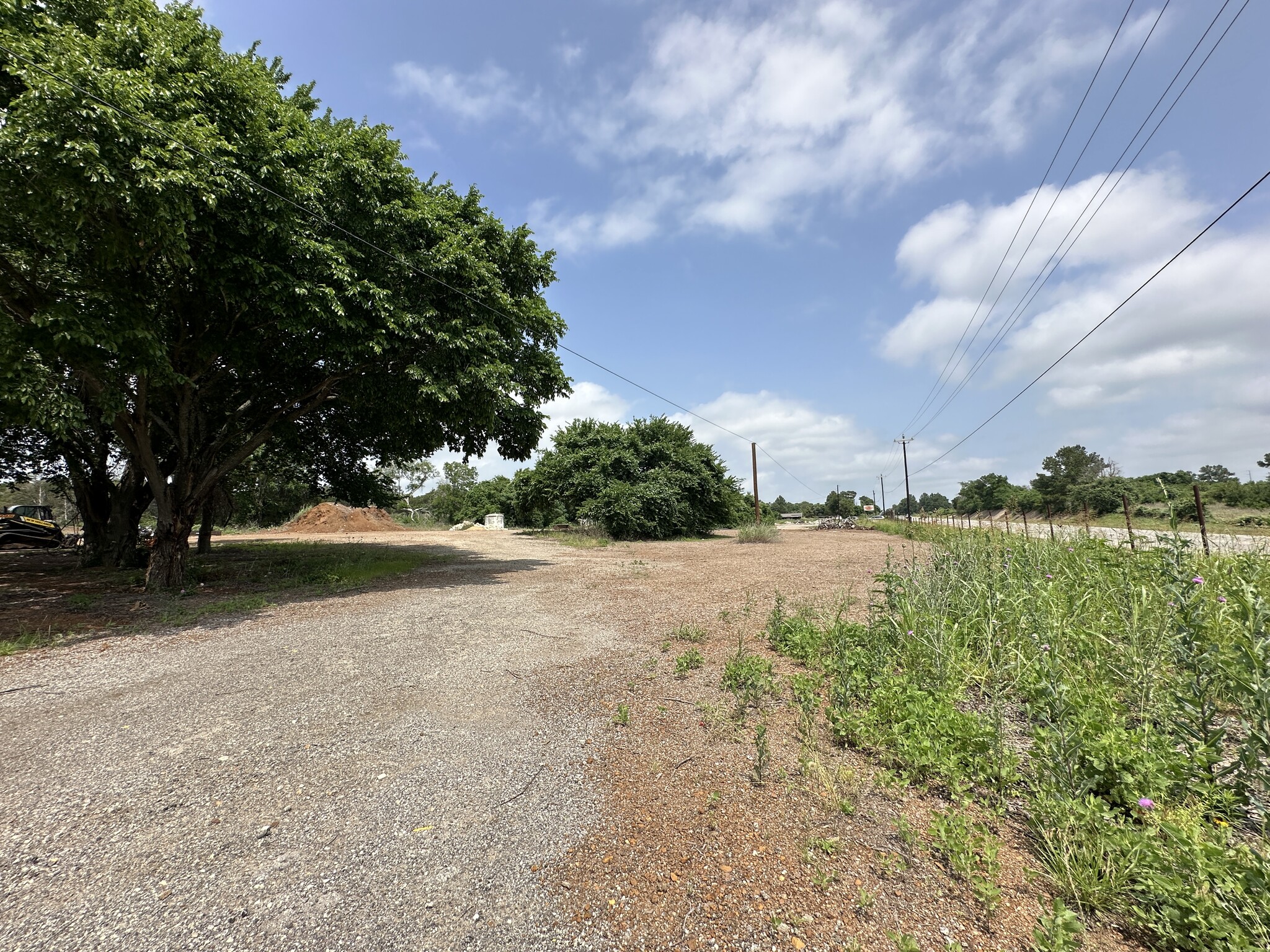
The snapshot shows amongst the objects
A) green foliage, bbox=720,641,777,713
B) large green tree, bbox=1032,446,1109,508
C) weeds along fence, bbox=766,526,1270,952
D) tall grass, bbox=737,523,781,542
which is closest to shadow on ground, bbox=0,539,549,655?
green foliage, bbox=720,641,777,713

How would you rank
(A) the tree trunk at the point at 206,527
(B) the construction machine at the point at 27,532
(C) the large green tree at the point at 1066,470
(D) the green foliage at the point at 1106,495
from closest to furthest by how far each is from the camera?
(A) the tree trunk at the point at 206,527, (B) the construction machine at the point at 27,532, (D) the green foliage at the point at 1106,495, (C) the large green tree at the point at 1066,470

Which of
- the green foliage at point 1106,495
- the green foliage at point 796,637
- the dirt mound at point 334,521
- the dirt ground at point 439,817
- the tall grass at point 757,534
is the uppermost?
the green foliage at point 1106,495

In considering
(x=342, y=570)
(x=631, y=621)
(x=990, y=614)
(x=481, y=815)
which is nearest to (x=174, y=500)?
(x=342, y=570)

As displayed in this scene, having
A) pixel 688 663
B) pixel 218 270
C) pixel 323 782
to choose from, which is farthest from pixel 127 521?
pixel 688 663

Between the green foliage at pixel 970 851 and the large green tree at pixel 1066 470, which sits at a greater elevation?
the large green tree at pixel 1066 470

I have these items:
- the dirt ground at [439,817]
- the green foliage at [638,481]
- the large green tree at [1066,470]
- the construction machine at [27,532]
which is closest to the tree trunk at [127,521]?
the dirt ground at [439,817]

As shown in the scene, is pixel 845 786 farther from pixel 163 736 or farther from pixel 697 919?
pixel 163 736

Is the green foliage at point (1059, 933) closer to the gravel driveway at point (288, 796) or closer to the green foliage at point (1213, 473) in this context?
the gravel driveway at point (288, 796)

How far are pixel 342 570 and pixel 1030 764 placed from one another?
11900 millimetres

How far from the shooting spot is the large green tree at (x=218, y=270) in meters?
5.80

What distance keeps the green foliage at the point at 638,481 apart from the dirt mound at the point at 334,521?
17649 millimetres

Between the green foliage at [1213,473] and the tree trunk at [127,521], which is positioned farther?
the green foliage at [1213,473]

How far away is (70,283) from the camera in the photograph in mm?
6770

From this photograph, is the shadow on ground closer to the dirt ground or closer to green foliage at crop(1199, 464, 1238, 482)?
the dirt ground
